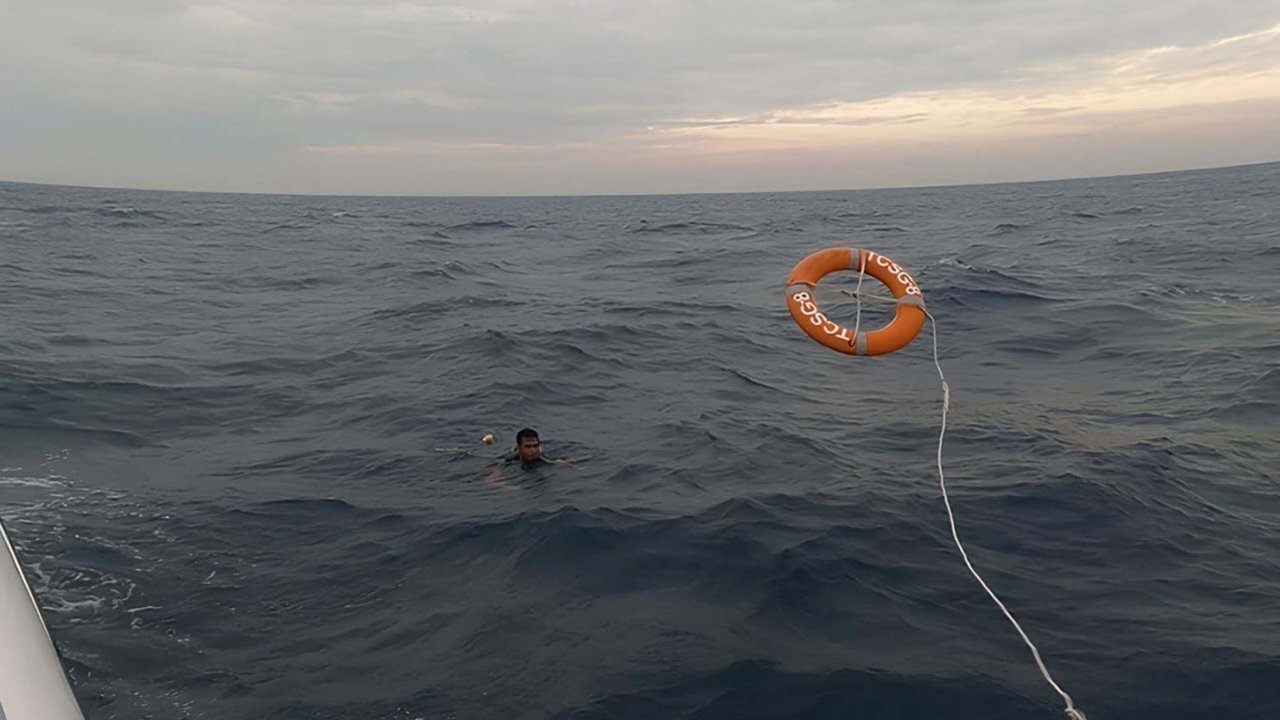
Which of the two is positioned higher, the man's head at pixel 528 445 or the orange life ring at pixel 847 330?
the orange life ring at pixel 847 330

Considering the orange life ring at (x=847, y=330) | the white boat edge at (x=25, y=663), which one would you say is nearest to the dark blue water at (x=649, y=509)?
the orange life ring at (x=847, y=330)

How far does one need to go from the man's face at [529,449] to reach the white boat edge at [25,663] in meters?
7.41

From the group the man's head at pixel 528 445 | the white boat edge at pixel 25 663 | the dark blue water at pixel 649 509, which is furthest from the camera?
the man's head at pixel 528 445

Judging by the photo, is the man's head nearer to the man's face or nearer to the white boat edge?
the man's face

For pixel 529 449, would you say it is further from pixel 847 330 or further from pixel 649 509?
pixel 847 330

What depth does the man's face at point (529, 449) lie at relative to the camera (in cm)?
902

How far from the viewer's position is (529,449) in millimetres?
9070

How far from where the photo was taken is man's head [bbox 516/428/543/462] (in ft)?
29.6

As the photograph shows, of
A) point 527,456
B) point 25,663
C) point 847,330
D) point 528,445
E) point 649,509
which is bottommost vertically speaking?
point 649,509

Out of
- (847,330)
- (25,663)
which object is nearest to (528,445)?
(847,330)

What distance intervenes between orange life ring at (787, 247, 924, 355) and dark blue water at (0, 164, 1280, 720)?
153cm

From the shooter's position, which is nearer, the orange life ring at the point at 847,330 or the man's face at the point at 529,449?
the orange life ring at the point at 847,330

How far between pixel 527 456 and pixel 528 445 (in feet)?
0.53

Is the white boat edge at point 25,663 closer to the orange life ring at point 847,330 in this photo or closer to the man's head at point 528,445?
the orange life ring at point 847,330
